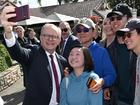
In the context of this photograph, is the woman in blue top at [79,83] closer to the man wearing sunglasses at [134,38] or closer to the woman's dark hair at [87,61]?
the woman's dark hair at [87,61]

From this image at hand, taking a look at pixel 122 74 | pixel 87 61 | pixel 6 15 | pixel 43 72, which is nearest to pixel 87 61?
pixel 87 61

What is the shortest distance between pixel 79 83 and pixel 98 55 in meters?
0.60

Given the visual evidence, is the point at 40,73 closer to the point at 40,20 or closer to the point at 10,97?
the point at 10,97

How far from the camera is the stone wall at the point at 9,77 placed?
12.0 m

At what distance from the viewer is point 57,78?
4.45 m

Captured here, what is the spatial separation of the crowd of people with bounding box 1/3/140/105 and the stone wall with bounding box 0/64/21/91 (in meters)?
7.49

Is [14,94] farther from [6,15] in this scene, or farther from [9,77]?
[6,15]

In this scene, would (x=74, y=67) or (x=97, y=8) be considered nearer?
(x=74, y=67)

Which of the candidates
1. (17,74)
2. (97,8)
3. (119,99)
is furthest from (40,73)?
(97,8)

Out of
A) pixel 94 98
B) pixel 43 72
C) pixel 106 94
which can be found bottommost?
pixel 106 94

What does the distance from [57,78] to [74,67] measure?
1.01 ft

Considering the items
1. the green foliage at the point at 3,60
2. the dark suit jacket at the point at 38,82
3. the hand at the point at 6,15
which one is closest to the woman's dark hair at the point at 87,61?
the dark suit jacket at the point at 38,82

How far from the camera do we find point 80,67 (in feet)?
14.0

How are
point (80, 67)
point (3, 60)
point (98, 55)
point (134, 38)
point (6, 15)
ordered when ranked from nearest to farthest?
1. point (6, 15)
2. point (134, 38)
3. point (80, 67)
4. point (98, 55)
5. point (3, 60)
